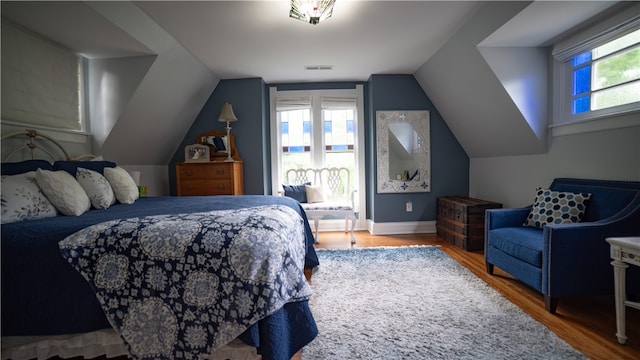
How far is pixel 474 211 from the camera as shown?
3.33 metres

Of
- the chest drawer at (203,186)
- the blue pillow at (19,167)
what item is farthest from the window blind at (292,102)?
the blue pillow at (19,167)

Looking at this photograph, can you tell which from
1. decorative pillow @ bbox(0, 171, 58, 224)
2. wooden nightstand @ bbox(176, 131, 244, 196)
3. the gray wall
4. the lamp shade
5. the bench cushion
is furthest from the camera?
the lamp shade

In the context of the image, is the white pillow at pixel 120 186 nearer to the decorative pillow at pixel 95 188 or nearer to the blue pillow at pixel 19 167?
the decorative pillow at pixel 95 188

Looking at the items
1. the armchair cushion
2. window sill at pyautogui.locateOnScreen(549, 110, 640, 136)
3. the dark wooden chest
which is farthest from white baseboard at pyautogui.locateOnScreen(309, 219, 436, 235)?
window sill at pyautogui.locateOnScreen(549, 110, 640, 136)

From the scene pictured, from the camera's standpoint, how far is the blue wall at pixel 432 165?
13.6 feet

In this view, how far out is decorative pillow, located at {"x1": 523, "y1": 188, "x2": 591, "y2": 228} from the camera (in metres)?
2.22

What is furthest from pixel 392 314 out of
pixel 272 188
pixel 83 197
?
pixel 272 188

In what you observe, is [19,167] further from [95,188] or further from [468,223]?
[468,223]

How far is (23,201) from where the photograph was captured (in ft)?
5.30

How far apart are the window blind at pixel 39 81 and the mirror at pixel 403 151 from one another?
3.52 metres

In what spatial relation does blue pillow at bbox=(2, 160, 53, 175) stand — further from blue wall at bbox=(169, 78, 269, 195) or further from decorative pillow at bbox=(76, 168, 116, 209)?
blue wall at bbox=(169, 78, 269, 195)

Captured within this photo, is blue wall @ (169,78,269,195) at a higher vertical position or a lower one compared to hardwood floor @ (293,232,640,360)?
higher

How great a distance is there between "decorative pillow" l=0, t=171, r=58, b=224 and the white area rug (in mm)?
1725

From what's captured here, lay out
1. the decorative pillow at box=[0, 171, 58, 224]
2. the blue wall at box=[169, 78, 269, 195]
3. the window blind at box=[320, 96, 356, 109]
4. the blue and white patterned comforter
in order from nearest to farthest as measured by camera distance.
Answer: the blue and white patterned comforter, the decorative pillow at box=[0, 171, 58, 224], the blue wall at box=[169, 78, 269, 195], the window blind at box=[320, 96, 356, 109]
